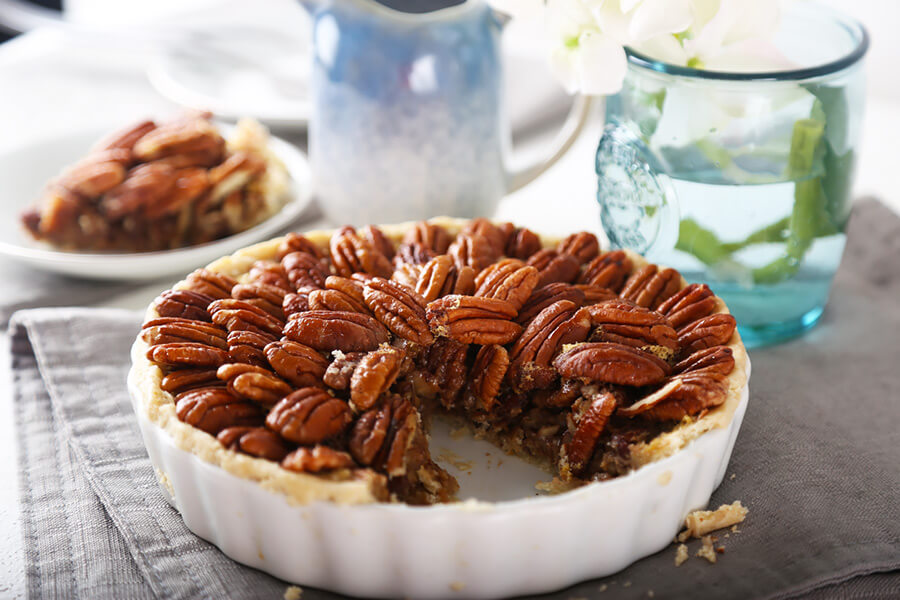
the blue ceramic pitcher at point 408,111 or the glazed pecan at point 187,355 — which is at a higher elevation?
the blue ceramic pitcher at point 408,111

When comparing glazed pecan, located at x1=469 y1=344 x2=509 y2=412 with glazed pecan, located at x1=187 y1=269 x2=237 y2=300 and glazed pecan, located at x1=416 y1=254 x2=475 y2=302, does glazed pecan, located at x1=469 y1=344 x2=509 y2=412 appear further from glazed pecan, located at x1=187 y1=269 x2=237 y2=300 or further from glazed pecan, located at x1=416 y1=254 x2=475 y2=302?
glazed pecan, located at x1=187 y1=269 x2=237 y2=300

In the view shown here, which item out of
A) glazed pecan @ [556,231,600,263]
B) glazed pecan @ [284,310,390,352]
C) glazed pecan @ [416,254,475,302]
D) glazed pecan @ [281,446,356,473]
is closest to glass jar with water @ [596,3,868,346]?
glazed pecan @ [556,231,600,263]

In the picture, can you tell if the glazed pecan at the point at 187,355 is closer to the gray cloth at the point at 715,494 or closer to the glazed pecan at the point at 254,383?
the glazed pecan at the point at 254,383

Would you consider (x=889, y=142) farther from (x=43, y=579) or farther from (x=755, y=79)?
(x=43, y=579)

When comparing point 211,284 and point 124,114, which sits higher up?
point 211,284

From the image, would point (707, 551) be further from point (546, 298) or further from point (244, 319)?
point (244, 319)

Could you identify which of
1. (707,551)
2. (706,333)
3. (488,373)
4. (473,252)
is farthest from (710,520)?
(473,252)

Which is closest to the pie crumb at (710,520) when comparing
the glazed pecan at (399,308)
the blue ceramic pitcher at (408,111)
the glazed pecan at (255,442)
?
the glazed pecan at (399,308)
